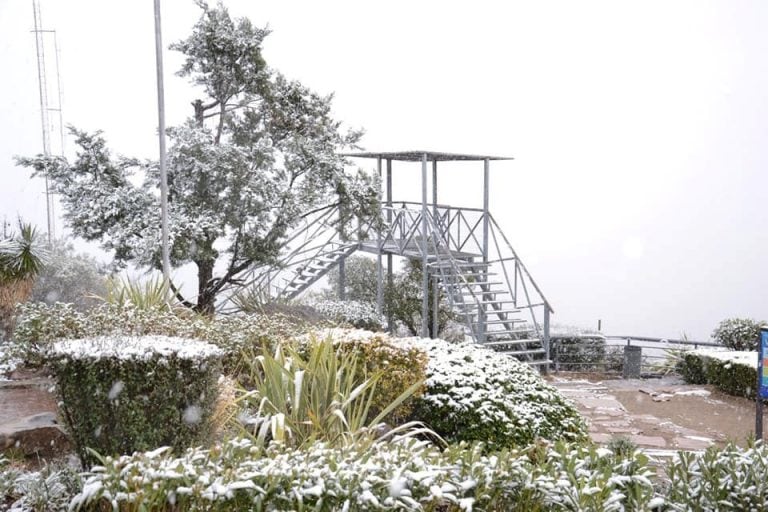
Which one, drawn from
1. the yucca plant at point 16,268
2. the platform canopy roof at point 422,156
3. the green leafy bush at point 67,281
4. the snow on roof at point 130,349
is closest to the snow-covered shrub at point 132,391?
the snow on roof at point 130,349

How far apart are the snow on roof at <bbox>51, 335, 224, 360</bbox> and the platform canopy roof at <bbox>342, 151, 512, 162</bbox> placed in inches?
363

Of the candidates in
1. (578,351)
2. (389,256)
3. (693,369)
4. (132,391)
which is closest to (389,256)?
(389,256)

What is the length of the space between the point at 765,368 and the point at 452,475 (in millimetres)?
3328

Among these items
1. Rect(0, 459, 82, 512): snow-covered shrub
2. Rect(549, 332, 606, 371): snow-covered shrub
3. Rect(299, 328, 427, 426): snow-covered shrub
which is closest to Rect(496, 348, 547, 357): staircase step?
Rect(549, 332, 606, 371): snow-covered shrub

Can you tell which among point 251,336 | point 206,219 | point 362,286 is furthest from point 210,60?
point 251,336

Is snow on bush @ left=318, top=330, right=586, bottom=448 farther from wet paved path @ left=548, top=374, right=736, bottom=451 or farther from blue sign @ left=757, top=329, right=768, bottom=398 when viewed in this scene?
blue sign @ left=757, top=329, right=768, bottom=398

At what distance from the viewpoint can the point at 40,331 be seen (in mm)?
8320

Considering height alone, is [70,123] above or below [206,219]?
above

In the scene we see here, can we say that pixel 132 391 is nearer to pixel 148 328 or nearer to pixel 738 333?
pixel 148 328

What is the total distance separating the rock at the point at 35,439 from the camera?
5434mm

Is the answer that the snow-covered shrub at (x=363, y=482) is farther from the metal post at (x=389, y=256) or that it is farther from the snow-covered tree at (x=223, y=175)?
the metal post at (x=389, y=256)

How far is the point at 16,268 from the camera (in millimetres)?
10812

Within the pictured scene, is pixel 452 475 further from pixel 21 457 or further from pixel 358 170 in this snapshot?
pixel 358 170

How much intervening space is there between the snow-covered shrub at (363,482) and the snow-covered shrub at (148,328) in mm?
2970
